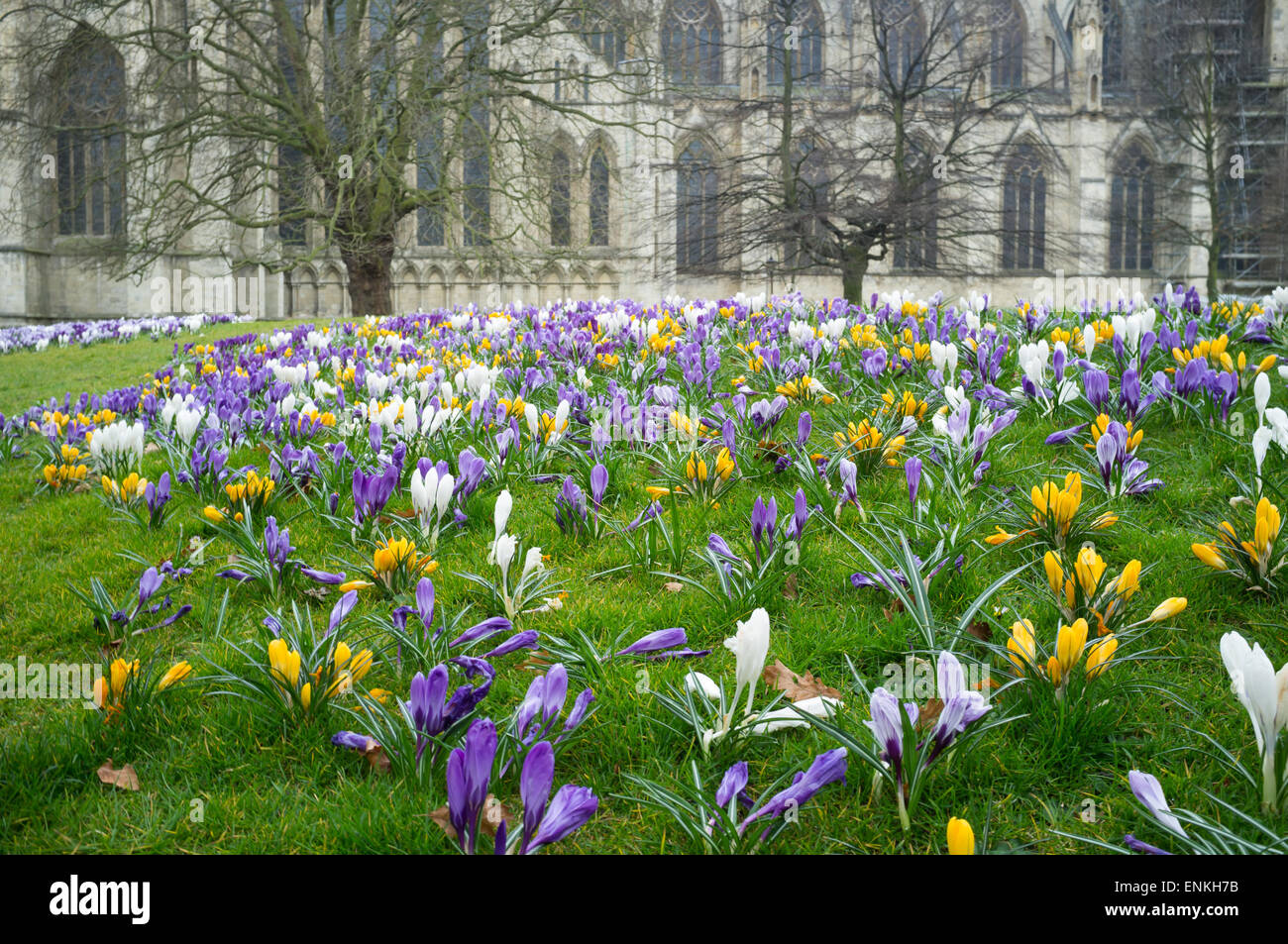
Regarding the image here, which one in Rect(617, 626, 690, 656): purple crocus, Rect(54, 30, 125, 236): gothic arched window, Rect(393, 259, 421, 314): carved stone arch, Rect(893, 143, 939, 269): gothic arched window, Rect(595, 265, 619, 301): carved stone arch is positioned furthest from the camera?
Rect(595, 265, 619, 301): carved stone arch

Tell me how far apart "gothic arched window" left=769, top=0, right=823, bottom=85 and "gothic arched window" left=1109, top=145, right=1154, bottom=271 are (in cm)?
1322

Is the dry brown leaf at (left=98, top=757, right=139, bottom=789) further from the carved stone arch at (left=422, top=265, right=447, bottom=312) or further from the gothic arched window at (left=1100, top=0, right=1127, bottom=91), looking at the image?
the gothic arched window at (left=1100, top=0, right=1127, bottom=91)

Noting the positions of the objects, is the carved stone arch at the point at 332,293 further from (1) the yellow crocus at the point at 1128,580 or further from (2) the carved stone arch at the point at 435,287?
(1) the yellow crocus at the point at 1128,580

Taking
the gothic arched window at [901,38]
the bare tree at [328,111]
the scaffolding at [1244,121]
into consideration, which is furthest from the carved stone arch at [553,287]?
the scaffolding at [1244,121]

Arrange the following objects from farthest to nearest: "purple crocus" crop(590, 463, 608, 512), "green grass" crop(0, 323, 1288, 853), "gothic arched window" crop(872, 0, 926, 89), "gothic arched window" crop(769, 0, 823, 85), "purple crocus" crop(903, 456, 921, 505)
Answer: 1. "gothic arched window" crop(769, 0, 823, 85)
2. "gothic arched window" crop(872, 0, 926, 89)
3. "purple crocus" crop(590, 463, 608, 512)
4. "purple crocus" crop(903, 456, 921, 505)
5. "green grass" crop(0, 323, 1288, 853)

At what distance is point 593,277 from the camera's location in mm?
34656

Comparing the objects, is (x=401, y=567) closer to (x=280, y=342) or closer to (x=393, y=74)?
(x=280, y=342)

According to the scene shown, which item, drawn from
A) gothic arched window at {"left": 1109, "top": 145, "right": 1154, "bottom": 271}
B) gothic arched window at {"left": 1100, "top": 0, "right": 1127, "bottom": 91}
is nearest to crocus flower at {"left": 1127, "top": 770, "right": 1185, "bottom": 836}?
gothic arched window at {"left": 1109, "top": 145, "right": 1154, "bottom": 271}

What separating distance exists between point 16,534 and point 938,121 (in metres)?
23.1

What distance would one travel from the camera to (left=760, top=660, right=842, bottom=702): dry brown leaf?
186 cm

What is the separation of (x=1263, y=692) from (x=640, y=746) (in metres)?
0.97

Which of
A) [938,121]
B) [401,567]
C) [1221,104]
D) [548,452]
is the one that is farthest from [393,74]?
[1221,104]

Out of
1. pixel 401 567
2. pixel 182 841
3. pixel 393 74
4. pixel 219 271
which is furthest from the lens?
pixel 219 271

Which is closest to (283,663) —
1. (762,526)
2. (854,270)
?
(762,526)
